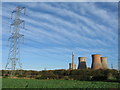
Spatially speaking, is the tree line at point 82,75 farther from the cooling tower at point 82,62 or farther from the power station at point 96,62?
the cooling tower at point 82,62

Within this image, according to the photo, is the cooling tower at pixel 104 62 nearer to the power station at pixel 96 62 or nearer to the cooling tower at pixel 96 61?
the power station at pixel 96 62

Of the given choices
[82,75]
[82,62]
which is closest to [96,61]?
[82,62]

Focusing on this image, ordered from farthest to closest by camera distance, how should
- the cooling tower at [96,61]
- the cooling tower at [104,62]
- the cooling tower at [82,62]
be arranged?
the cooling tower at [82,62] < the cooling tower at [104,62] < the cooling tower at [96,61]

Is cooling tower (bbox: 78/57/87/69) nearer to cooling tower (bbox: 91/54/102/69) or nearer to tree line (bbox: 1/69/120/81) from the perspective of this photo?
cooling tower (bbox: 91/54/102/69)

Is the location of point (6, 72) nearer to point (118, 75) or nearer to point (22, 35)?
point (22, 35)

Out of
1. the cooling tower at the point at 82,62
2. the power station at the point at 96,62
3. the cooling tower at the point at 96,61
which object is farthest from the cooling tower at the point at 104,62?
the cooling tower at the point at 82,62

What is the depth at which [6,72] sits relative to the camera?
38719 mm

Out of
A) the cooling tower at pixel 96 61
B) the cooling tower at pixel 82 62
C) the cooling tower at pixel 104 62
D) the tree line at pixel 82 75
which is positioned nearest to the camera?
the tree line at pixel 82 75

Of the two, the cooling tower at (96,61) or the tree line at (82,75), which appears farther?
the cooling tower at (96,61)

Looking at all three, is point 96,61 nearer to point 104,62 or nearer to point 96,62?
point 96,62

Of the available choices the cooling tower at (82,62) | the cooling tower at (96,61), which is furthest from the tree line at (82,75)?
the cooling tower at (82,62)

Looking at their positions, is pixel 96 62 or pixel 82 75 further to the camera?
pixel 96 62

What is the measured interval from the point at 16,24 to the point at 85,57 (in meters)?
20.3

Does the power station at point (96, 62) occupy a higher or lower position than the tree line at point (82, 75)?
higher
